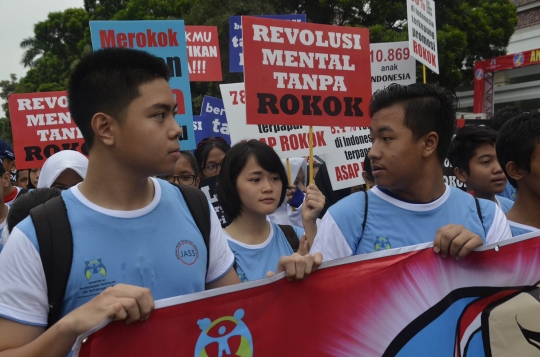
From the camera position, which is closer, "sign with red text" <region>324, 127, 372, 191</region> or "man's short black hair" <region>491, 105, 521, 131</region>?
"man's short black hair" <region>491, 105, 521, 131</region>

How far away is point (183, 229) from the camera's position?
2.01m

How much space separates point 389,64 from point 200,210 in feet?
18.9

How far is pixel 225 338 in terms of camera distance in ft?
6.56

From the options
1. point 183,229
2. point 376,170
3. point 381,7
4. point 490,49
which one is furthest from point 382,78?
point 490,49

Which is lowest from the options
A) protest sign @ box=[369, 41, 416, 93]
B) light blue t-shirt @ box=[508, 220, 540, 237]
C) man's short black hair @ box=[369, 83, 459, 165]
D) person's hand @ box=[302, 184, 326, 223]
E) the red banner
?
light blue t-shirt @ box=[508, 220, 540, 237]

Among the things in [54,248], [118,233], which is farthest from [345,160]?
[54,248]

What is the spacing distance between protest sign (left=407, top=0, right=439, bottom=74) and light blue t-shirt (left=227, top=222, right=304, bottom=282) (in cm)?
439

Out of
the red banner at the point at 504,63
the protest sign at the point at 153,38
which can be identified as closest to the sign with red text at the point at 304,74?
the protest sign at the point at 153,38

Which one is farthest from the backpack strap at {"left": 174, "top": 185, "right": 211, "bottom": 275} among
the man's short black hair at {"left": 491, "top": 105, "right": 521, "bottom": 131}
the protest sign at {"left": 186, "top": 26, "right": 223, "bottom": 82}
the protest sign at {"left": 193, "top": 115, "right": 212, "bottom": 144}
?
the protest sign at {"left": 186, "top": 26, "right": 223, "bottom": 82}

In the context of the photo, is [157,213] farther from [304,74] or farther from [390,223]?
[304,74]

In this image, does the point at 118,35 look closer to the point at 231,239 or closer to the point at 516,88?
the point at 231,239

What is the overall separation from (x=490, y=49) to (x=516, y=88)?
2879 millimetres

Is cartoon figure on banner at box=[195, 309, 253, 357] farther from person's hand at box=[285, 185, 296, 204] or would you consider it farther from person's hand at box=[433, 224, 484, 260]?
person's hand at box=[285, 185, 296, 204]

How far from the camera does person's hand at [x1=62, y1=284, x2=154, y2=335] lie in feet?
5.48
